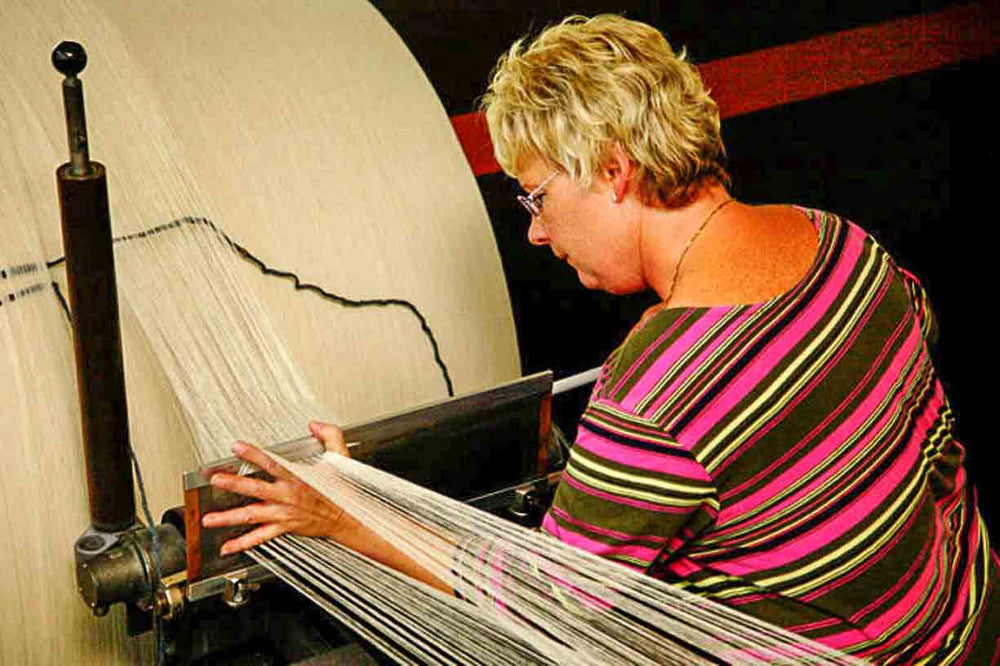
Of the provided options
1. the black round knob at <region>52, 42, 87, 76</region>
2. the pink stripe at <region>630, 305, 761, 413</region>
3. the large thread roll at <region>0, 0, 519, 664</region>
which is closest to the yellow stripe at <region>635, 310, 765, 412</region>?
the pink stripe at <region>630, 305, 761, 413</region>

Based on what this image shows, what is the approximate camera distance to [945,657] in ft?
4.66

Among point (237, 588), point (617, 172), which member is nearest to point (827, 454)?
point (617, 172)

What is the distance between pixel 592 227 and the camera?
1.44 meters

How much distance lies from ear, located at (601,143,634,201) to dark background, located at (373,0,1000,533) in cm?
139

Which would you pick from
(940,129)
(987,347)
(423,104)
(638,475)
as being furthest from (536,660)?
(940,129)

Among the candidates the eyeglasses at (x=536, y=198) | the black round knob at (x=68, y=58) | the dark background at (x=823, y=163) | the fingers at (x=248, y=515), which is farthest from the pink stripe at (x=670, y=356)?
the dark background at (x=823, y=163)

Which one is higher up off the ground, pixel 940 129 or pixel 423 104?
pixel 423 104

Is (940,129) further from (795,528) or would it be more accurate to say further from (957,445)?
(795,528)

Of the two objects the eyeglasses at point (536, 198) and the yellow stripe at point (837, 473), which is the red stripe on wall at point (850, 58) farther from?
the yellow stripe at point (837, 473)

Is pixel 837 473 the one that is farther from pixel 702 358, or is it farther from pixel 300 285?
pixel 300 285

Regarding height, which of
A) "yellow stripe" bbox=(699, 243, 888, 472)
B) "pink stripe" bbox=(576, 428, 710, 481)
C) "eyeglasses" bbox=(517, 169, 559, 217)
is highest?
"eyeglasses" bbox=(517, 169, 559, 217)

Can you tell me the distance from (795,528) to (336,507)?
442 mm

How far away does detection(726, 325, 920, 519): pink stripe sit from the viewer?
129 centimetres

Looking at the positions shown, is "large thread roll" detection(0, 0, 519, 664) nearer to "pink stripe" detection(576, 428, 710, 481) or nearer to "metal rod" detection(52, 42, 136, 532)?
"metal rod" detection(52, 42, 136, 532)
